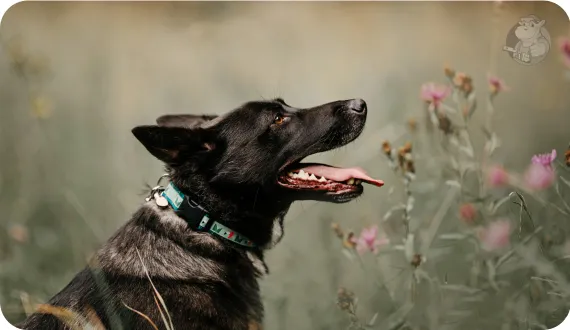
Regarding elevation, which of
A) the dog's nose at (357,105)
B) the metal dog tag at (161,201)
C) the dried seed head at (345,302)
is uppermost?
the dog's nose at (357,105)

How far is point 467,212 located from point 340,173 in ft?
2.65

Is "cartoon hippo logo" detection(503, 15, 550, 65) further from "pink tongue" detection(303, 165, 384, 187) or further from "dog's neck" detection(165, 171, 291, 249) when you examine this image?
"dog's neck" detection(165, 171, 291, 249)

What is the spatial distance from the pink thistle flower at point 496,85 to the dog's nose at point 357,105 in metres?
0.78

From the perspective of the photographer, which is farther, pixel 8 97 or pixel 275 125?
pixel 8 97

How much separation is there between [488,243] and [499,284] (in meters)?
0.25

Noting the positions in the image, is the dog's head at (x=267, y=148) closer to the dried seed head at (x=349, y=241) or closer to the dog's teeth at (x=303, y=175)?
the dog's teeth at (x=303, y=175)

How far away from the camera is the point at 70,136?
354cm

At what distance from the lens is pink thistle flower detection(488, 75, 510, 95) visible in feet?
11.5

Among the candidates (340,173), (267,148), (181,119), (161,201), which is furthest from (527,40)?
(161,201)

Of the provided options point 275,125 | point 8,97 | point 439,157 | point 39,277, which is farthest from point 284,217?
point 8,97

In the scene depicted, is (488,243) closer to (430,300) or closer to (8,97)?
(430,300)

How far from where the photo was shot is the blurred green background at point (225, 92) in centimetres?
344

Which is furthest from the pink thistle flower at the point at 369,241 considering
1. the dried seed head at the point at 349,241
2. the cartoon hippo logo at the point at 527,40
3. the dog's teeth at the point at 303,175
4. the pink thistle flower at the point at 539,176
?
the cartoon hippo logo at the point at 527,40

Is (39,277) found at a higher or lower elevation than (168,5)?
lower
